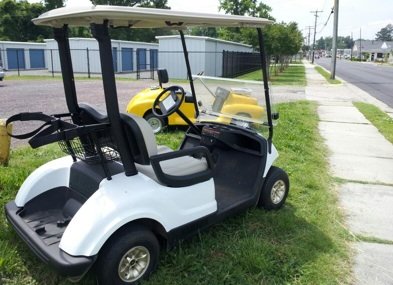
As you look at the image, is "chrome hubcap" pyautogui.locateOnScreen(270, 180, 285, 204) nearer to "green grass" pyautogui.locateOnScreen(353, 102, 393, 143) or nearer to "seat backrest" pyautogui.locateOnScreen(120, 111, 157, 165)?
"seat backrest" pyautogui.locateOnScreen(120, 111, 157, 165)

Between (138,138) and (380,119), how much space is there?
28.1 feet

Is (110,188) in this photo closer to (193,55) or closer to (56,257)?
(56,257)

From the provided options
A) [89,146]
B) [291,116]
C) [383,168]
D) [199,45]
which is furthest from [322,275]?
[199,45]

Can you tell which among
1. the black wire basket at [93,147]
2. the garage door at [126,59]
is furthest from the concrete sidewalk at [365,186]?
the garage door at [126,59]

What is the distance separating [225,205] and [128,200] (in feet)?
3.55

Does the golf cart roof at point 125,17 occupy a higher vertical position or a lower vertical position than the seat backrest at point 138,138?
higher

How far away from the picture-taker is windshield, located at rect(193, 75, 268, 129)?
3.69m

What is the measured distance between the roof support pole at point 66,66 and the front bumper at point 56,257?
34.6 inches

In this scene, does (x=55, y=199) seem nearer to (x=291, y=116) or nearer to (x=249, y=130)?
(x=249, y=130)

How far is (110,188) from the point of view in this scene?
8.10ft

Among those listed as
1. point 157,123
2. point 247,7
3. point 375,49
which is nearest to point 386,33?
point 375,49

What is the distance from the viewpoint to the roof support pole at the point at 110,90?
232 centimetres

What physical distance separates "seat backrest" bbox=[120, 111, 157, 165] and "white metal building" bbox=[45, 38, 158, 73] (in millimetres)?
18197

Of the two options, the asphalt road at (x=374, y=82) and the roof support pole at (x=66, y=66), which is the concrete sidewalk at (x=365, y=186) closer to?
the roof support pole at (x=66, y=66)
